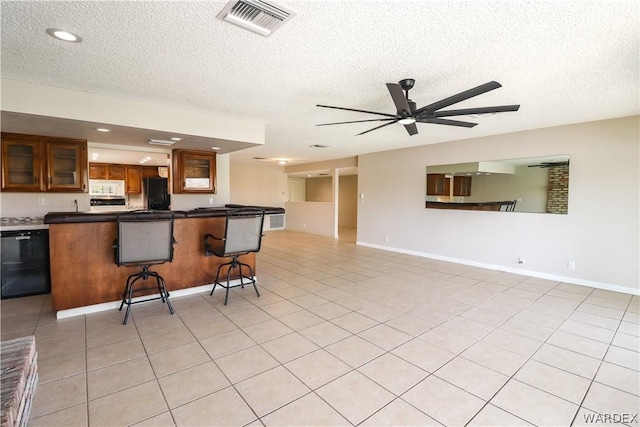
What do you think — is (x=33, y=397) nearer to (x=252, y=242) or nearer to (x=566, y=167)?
(x=252, y=242)

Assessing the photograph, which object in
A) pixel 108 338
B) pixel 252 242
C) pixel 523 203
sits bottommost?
pixel 108 338

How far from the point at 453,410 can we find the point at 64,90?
14.3 ft

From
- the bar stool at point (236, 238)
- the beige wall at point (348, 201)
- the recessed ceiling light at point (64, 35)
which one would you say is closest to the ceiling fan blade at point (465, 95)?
the bar stool at point (236, 238)

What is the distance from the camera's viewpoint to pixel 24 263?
12.5ft

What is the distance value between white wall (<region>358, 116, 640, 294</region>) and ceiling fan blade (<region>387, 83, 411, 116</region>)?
3386 mm

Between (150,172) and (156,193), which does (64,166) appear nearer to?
(156,193)

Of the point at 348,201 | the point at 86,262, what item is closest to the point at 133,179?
the point at 86,262

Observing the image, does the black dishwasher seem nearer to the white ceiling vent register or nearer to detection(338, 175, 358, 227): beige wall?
the white ceiling vent register

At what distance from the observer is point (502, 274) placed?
5023 millimetres

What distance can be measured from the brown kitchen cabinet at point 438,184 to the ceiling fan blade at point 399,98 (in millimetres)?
3626

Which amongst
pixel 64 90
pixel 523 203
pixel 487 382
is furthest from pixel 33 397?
pixel 523 203

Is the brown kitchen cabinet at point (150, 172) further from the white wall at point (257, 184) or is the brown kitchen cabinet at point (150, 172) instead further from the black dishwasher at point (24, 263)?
the black dishwasher at point (24, 263)

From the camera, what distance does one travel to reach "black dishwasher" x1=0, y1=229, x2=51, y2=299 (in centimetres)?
371

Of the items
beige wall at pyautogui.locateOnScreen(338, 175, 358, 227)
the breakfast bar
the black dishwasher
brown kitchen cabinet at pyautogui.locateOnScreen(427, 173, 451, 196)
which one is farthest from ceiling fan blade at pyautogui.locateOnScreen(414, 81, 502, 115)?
beige wall at pyautogui.locateOnScreen(338, 175, 358, 227)
